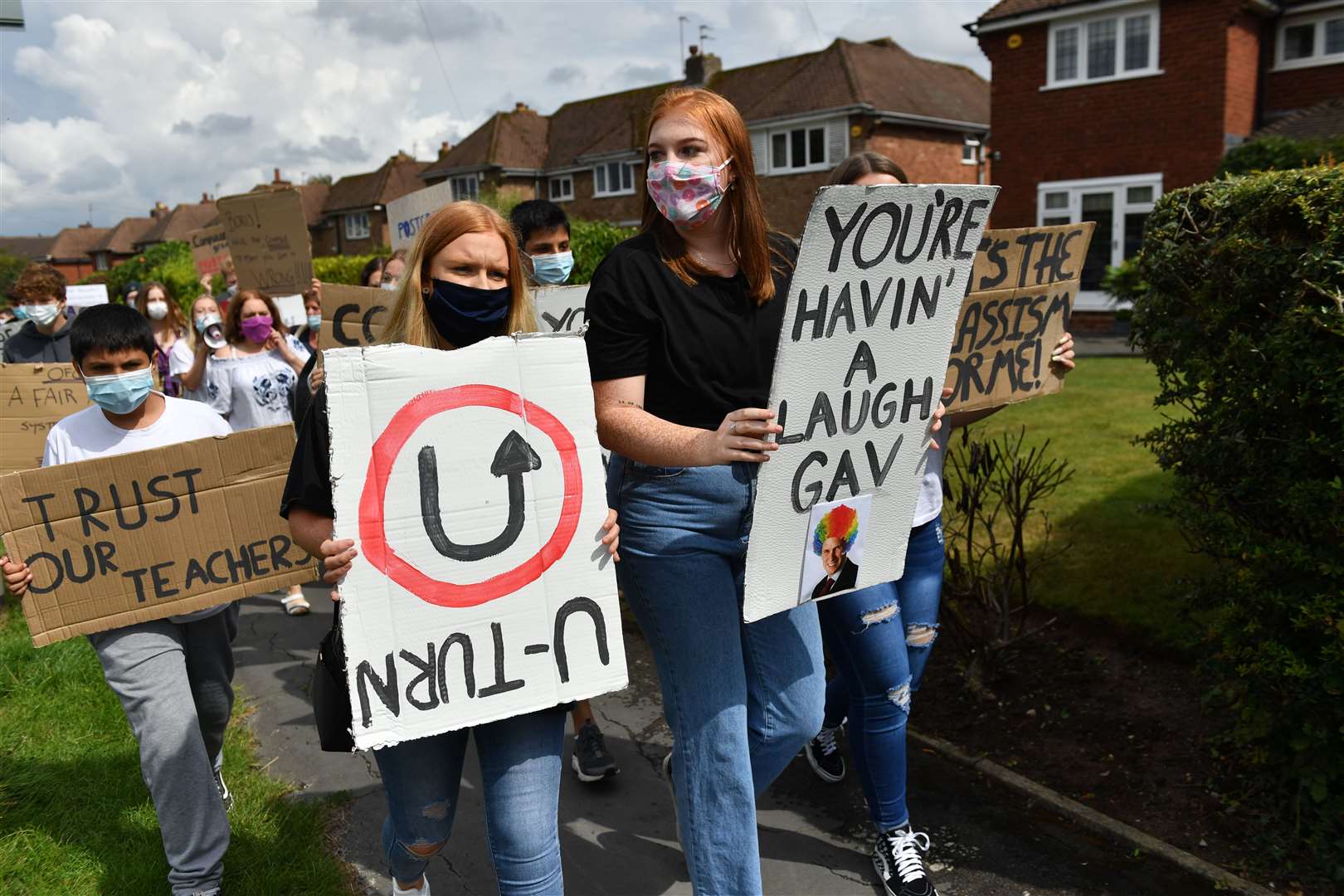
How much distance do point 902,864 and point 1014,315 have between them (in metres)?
1.86

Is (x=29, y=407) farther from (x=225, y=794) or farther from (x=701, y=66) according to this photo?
(x=701, y=66)

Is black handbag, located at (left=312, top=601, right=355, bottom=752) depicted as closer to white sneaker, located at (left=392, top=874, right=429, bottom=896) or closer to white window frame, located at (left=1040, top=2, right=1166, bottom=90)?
white sneaker, located at (left=392, top=874, right=429, bottom=896)

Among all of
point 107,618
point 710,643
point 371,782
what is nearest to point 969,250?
point 710,643

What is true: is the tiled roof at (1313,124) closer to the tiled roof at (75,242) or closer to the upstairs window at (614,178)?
the upstairs window at (614,178)

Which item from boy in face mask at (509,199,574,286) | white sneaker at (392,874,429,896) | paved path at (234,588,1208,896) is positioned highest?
boy in face mask at (509,199,574,286)

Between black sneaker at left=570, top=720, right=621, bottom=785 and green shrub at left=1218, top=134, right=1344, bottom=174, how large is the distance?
48.3 feet

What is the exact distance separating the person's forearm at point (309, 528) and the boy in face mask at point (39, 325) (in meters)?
5.16

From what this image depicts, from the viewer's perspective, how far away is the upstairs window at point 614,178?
135 ft

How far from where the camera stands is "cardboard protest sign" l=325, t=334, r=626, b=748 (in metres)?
2.09

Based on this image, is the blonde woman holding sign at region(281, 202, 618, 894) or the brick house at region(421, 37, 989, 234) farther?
the brick house at region(421, 37, 989, 234)

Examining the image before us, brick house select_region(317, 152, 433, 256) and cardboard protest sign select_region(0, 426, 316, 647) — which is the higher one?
brick house select_region(317, 152, 433, 256)

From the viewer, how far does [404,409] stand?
6.88 feet

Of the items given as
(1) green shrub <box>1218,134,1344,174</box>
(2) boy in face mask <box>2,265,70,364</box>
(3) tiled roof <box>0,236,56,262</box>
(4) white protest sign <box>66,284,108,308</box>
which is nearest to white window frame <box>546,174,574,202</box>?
(1) green shrub <box>1218,134,1344,174</box>

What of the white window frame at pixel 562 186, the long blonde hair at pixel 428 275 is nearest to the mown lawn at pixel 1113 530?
the long blonde hair at pixel 428 275
